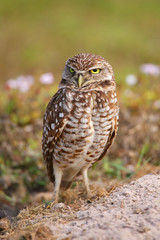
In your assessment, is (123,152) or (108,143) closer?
(108,143)

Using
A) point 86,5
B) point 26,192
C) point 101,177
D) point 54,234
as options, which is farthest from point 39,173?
point 86,5

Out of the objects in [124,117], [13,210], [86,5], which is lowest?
[13,210]

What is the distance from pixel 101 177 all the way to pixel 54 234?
2134mm

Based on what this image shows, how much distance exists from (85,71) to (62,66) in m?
6.11

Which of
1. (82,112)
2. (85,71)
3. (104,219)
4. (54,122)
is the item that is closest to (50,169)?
(54,122)

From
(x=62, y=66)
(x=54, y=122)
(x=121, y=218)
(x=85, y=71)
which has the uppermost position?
(x=62, y=66)

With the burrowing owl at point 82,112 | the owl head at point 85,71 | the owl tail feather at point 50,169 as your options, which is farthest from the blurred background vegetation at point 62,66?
the owl head at point 85,71

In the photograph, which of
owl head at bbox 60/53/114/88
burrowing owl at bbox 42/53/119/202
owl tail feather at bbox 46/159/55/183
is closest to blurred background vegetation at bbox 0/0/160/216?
owl tail feather at bbox 46/159/55/183

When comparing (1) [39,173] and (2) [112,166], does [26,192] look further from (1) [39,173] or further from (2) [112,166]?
(2) [112,166]

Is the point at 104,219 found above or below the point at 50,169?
below

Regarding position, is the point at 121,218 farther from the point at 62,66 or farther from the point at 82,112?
the point at 62,66

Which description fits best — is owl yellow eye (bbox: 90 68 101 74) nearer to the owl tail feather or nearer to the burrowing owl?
the burrowing owl

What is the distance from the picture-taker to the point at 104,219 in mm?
2725

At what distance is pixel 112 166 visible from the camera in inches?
194
